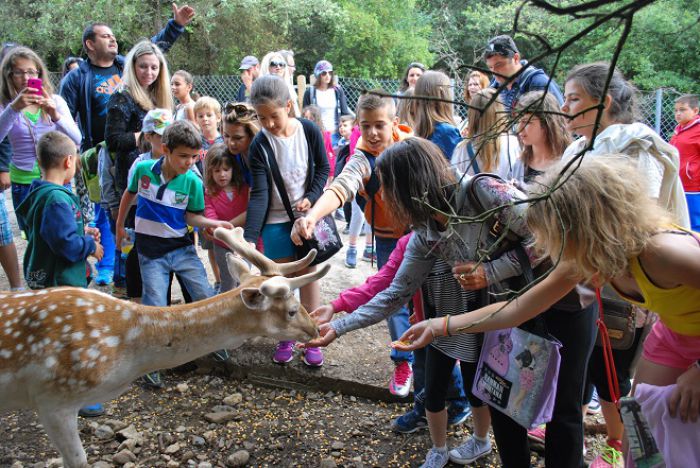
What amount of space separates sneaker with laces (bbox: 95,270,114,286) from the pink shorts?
482 cm

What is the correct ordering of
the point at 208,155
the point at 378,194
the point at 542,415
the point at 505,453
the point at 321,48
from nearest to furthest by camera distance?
the point at 542,415
the point at 505,453
the point at 378,194
the point at 208,155
the point at 321,48

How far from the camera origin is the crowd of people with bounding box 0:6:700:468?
1972 mm

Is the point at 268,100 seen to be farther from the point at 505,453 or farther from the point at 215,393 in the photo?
the point at 505,453

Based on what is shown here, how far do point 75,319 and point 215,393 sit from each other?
4.63ft

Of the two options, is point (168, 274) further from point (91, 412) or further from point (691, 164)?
point (691, 164)

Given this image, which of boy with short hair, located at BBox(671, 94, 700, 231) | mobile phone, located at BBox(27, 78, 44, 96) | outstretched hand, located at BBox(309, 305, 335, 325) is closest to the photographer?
outstretched hand, located at BBox(309, 305, 335, 325)

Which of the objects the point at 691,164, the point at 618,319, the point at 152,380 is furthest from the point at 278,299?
the point at 691,164

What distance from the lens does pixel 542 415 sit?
2.41 meters

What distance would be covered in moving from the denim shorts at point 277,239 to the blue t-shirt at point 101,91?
7.40ft

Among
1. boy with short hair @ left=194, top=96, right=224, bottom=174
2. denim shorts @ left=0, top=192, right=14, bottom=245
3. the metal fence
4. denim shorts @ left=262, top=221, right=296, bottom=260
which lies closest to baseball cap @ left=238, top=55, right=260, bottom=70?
the metal fence

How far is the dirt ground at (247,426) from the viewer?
3.31 meters

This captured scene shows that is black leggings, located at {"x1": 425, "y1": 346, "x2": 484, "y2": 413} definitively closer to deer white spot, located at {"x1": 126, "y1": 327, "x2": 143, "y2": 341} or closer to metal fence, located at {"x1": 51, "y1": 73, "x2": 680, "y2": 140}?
deer white spot, located at {"x1": 126, "y1": 327, "x2": 143, "y2": 341}

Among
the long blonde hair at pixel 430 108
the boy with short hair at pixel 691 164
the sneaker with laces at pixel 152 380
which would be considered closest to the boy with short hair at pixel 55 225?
the sneaker with laces at pixel 152 380

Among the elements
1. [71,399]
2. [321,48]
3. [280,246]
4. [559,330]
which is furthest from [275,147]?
[321,48]
